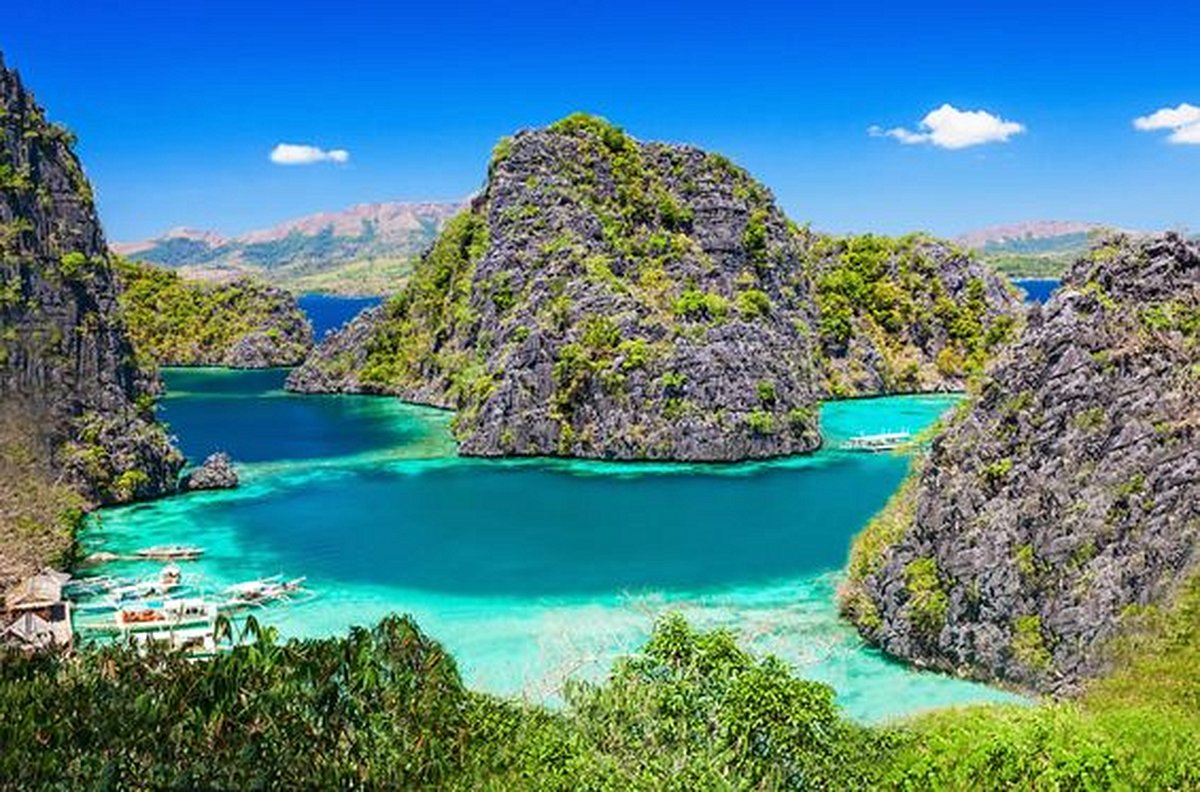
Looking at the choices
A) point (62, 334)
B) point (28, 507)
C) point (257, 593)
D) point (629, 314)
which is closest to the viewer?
point (257, 593)

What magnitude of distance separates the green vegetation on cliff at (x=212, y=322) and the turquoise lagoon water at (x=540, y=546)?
6582 centimetres

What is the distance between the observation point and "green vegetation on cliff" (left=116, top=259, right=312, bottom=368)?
145 meters

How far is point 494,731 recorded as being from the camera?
21.9 meters

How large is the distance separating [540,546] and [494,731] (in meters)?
26.5

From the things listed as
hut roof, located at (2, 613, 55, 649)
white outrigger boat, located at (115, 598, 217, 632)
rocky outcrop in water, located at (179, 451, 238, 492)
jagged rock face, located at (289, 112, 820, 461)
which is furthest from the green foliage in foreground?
jagged rock face, located at (289, 112, 820, 461)

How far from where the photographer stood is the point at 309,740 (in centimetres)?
1959

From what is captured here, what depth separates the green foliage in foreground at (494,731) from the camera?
18250mm

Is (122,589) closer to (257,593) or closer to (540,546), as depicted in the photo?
(257,593)

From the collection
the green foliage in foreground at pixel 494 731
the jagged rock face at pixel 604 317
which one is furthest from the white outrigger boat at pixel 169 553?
the jagged rock face at pixel 604 317

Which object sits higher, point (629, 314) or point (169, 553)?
point (629, 314)

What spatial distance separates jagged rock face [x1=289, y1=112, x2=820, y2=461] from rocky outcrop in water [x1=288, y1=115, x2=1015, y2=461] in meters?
0.15

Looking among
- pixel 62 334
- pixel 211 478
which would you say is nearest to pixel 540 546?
pixel 211 478

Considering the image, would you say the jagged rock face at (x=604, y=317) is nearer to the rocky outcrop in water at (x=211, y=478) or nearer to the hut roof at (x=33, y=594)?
the rocky outcrop in water at (x=211, y=478)

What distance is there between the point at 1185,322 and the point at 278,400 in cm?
9074
